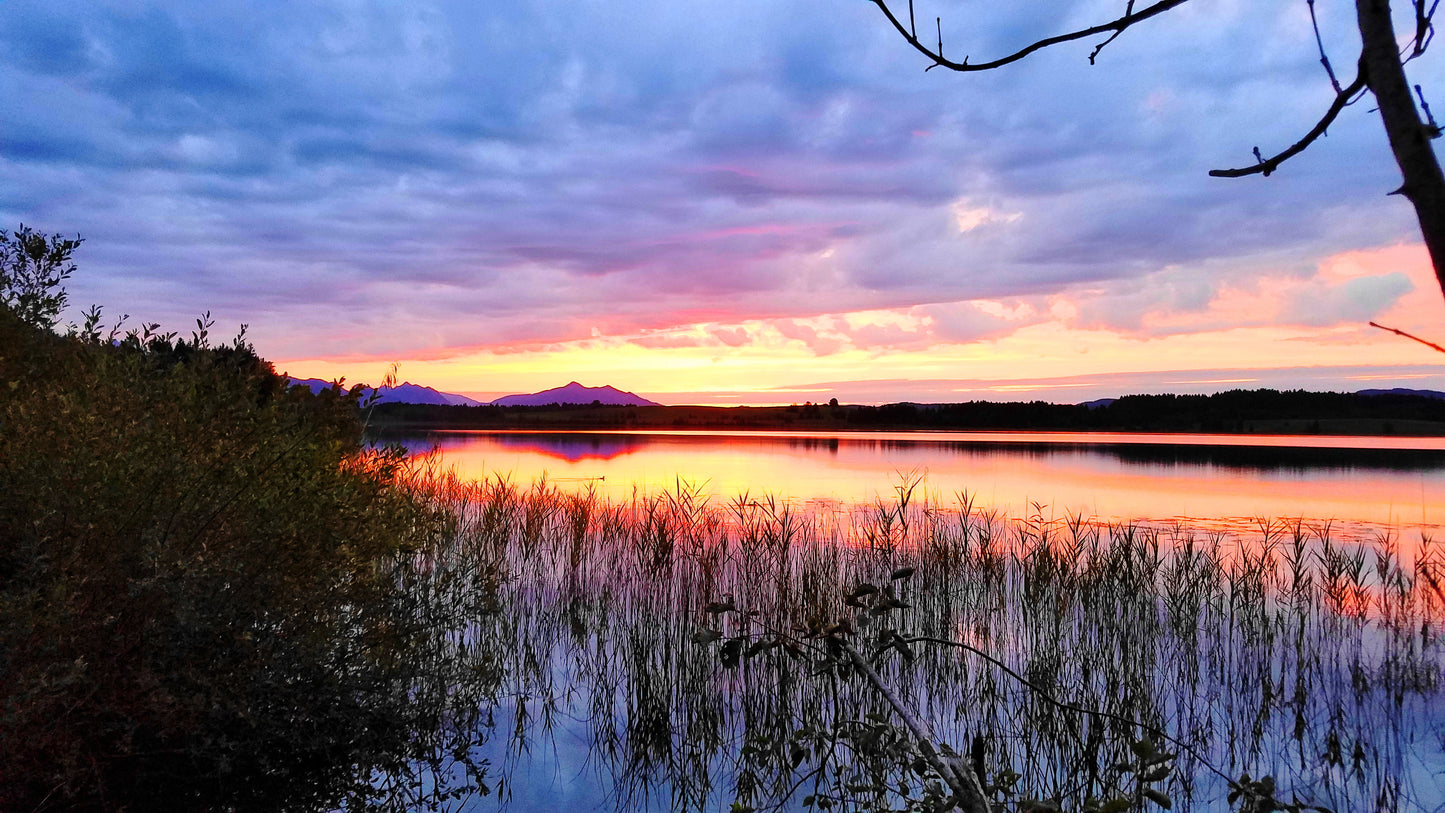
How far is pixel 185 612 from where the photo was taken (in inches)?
150

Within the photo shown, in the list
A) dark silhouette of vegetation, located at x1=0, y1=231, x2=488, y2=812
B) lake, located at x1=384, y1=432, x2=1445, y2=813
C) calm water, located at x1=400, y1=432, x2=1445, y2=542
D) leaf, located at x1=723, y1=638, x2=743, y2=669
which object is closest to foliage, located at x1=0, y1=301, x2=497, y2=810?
dark silhouette of vegetation, located at x1=0, y1=231, x2=488, y2=812

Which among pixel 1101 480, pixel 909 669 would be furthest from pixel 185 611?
pixel 1101 480

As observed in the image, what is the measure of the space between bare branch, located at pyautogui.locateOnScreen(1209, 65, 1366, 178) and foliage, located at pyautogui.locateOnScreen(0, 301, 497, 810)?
437cm

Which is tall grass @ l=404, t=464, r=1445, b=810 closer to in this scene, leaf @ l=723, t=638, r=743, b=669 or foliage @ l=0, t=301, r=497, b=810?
leaf @ l=723, t=638, r=743, b=669

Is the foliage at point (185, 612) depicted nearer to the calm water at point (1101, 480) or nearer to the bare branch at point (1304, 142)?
the bare branch at point (1304, 142)

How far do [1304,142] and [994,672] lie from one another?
7.52 m

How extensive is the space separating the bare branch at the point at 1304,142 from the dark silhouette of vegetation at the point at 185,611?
14.3 ft

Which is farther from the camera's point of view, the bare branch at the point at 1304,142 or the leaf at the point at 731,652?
the leaf at the point at 731,652

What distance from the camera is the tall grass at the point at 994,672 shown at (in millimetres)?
6488

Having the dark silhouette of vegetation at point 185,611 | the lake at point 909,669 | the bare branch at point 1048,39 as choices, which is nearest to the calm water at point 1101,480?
the lake at point 909,669

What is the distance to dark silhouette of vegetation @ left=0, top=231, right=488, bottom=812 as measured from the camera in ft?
12.1

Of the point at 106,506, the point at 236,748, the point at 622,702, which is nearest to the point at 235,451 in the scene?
the point at 106,506

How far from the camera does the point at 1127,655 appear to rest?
9.16 meters

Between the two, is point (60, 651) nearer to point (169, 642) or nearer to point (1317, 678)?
point (169, 642)
